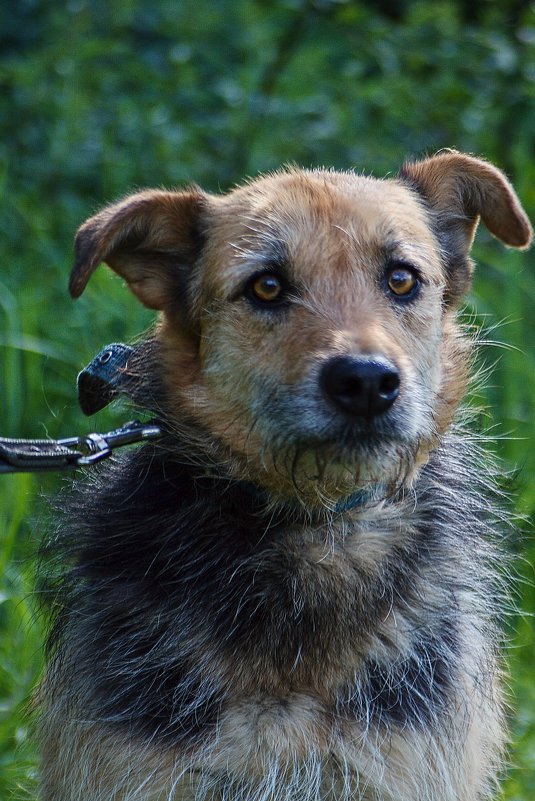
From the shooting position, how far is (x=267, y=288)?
3.04 meters

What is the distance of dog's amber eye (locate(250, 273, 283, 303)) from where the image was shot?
3025 millimetres

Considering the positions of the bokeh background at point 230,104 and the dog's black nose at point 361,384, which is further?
the bokeh background at point 230,104

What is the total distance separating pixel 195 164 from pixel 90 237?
11.0 feet

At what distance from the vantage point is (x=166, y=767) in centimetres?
283

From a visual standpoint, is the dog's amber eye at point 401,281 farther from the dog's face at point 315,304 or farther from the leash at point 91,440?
the leash at point 91,440

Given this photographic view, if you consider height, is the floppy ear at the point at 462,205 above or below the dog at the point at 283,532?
above

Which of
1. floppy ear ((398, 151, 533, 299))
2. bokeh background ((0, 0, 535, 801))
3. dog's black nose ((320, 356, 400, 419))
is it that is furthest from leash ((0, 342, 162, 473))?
bokeh background ((0, 0, 535, 801))

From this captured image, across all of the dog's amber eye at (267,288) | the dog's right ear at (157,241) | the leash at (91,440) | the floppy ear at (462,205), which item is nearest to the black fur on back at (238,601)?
the leash at (91,440)

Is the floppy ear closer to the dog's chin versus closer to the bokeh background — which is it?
the dog's chin

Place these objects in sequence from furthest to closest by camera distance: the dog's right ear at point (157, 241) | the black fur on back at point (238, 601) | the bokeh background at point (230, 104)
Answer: the bokeh background at point (230, 104) < the dog's right ear at point (157, 241) < the black fur on back at point (238, 601)

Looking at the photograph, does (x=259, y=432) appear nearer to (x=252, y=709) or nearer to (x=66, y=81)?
(x=252, y=709)

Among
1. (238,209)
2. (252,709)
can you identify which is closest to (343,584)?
(252,709)

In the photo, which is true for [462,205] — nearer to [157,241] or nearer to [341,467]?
[157,241]

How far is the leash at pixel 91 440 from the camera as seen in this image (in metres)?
3.00
